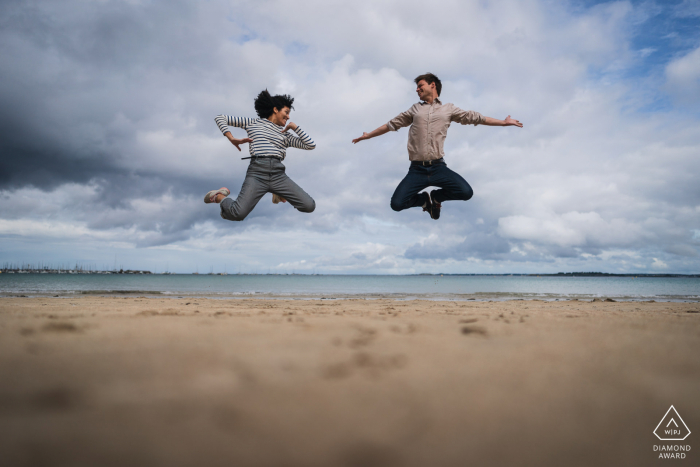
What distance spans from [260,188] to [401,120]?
2717 mm

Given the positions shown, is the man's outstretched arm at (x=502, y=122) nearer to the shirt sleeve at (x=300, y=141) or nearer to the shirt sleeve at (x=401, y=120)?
the shirt sleeve at (x=401, y=120)

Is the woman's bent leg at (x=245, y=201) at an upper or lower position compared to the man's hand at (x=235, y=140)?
lower

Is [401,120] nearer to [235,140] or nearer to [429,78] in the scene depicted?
[429,78]

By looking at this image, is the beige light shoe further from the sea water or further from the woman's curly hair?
the sea water

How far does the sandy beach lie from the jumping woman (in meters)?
3.50

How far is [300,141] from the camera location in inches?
238

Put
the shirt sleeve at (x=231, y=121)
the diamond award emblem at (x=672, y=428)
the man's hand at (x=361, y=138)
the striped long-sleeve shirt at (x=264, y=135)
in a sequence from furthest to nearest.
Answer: the man's hand at (x=361, y=138), the shirt sleeve at (x=231, y=121), the striped long-sleeve shirt at (x=264, y=135), the diamond award emblem at (x=672, y=428)

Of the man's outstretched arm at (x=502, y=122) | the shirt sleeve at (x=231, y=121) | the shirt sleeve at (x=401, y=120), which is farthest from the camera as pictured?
the shirt sleeve at (x=401, y=120)

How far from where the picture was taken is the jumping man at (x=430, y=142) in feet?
19.2

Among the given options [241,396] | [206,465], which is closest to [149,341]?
[241,396]

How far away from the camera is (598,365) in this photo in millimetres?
1825

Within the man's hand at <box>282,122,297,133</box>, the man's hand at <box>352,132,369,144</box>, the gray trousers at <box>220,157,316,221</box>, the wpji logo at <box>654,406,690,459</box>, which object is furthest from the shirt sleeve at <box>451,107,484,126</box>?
the wpji logo at <box>654,406,690,459</box>

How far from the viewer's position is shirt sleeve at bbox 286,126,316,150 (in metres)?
5.98

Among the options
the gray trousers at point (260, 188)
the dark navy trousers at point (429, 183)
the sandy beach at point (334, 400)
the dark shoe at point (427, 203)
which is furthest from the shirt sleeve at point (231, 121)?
the sandy beach at point (334, 400)
